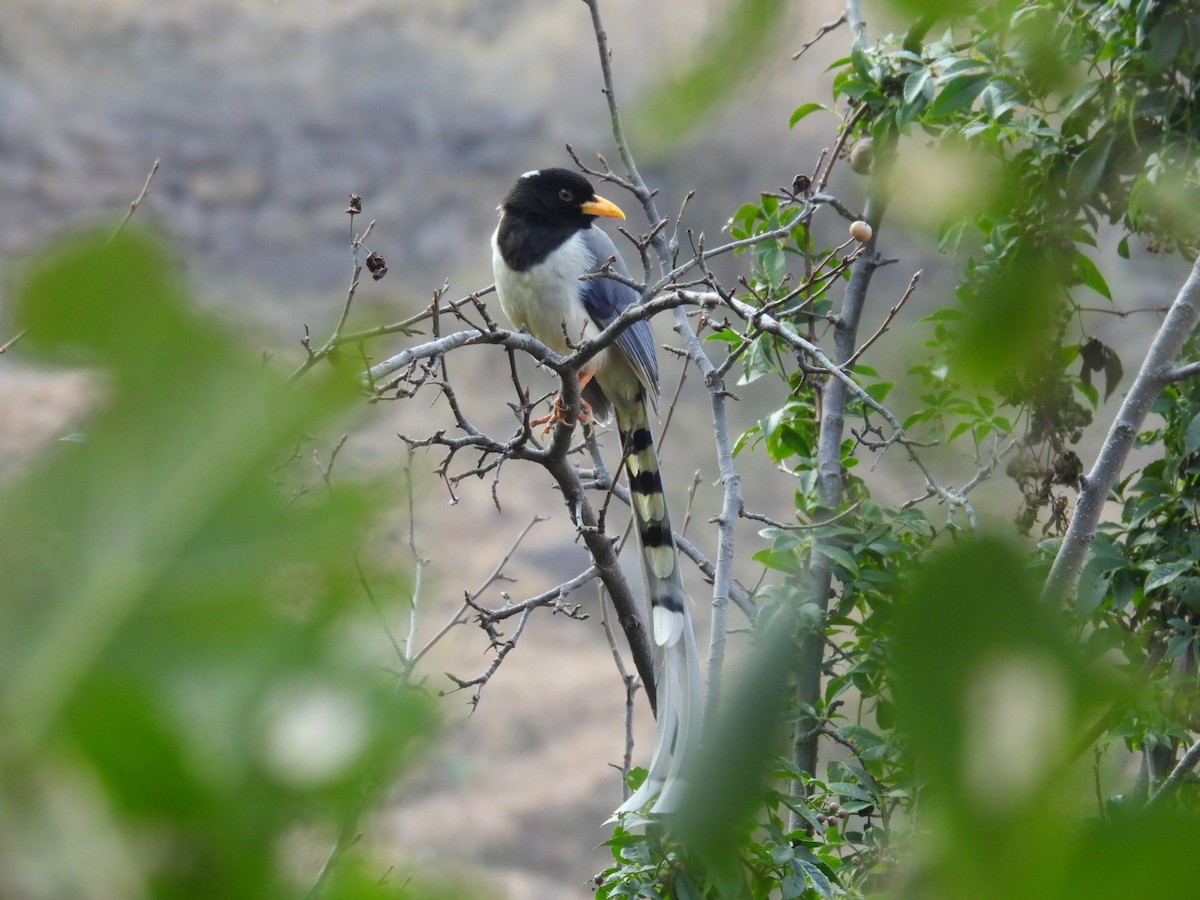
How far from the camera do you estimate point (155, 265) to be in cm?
19

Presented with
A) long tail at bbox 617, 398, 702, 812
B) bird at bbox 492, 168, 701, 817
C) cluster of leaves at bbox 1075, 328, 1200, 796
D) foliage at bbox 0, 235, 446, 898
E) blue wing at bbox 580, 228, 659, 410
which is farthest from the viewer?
blue wing at bbox 580, 228, 659, 410

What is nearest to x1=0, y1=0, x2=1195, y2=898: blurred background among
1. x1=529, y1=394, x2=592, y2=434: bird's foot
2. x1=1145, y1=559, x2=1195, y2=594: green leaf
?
x1=529, y1=394, x2=592, y2=434: bird's foot

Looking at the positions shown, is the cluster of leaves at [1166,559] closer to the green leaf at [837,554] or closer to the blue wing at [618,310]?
the green leaf at [837,554]

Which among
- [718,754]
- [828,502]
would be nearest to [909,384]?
[718,754]

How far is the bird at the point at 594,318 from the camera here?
3.82 meters

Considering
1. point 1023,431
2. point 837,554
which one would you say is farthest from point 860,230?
point 837,554

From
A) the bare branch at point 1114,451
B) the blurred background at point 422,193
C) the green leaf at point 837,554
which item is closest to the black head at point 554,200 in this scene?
the blurred background at point 422,193

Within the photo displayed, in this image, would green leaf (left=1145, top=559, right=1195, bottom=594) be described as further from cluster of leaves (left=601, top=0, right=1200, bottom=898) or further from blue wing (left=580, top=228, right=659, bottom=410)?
blue wing (left=580, top=228, right=659, bottom=410)

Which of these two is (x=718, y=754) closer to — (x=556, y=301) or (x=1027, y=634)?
(x=1027, y=634)

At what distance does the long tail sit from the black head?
72cm

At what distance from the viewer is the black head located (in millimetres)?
4344

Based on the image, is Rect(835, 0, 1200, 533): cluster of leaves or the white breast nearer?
Rect(835, 0, 1200, 533): cluster of leaves

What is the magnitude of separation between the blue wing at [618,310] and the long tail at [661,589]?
192mm

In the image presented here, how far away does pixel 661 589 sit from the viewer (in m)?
3.80
